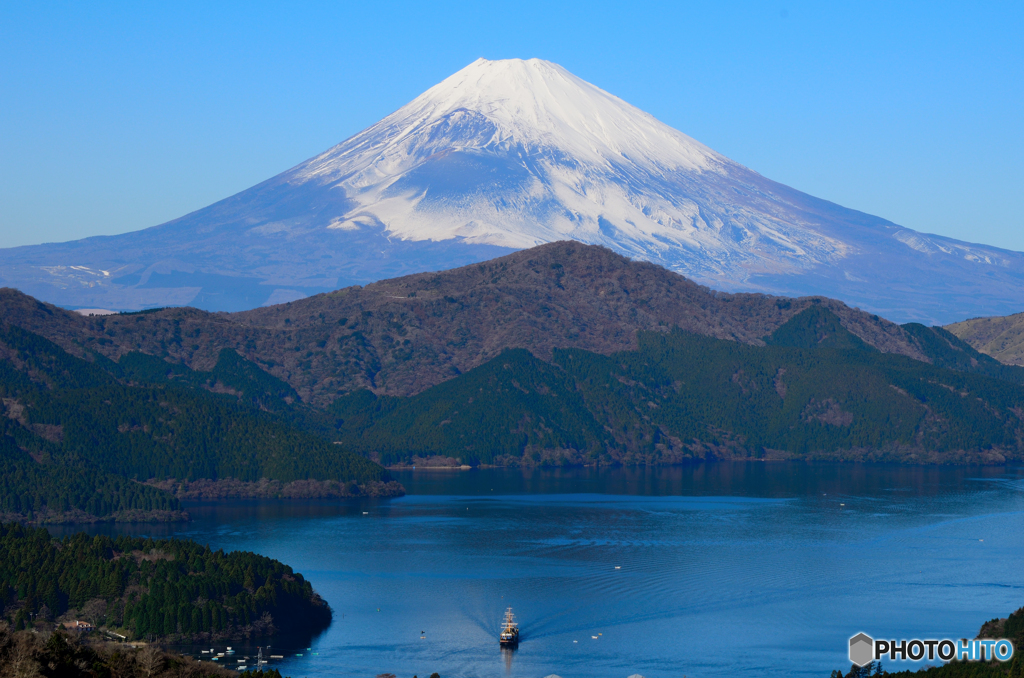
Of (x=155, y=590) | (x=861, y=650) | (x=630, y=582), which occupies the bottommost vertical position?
(x=861, y=650)

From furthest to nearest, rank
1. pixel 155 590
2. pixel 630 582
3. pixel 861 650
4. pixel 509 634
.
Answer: pixel 630 582 → pixel 155 590 → pixel 509 634 → pixel 861 650

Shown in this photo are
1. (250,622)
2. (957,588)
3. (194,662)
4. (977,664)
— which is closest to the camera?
(194,662)

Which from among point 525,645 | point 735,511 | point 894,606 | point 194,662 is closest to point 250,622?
point 525,645

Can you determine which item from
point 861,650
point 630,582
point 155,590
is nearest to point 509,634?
point 861,650

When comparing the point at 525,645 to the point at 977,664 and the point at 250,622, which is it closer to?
the point at 250,622

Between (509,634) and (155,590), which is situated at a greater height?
(155,590)

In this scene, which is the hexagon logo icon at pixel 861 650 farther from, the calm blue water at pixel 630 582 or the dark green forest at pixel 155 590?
the dark green forest at pixel 155 590

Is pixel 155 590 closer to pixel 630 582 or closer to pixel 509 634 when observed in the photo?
pixel 509 634
